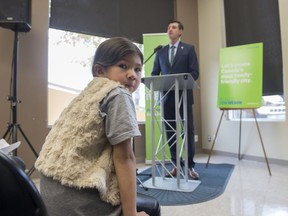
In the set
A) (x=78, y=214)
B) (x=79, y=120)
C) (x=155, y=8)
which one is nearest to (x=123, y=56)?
(x=79, y=120)

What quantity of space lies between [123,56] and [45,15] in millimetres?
2888

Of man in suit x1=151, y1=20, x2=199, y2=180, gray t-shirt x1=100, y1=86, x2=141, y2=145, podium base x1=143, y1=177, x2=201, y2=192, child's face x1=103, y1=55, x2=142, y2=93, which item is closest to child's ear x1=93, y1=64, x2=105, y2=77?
child's face x1=103, y1=55, x2=142, y2=93

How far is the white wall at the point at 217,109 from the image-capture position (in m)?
3.48

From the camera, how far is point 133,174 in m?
0.70

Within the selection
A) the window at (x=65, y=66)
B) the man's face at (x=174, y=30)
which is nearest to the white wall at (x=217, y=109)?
the man's face at (x=174, y=30)

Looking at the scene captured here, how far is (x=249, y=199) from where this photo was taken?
7.01 feet

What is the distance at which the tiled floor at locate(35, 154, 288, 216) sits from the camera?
1.89 meters

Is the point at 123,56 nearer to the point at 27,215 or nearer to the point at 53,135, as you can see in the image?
the point at 53,135

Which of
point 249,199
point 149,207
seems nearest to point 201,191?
point 249,199

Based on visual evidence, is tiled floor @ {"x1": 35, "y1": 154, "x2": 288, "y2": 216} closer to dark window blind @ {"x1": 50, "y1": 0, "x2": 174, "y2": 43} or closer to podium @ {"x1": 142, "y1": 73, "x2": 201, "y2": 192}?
podium @ {"x1": 142, "y1": 73, "x2": 201, "y2": 192}

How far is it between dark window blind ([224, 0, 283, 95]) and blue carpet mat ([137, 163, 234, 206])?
145 cm

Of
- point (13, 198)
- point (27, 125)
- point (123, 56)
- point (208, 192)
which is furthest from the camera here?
point (27, 125)

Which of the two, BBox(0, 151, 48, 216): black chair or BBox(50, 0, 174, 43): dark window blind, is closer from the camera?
BBox(0, 151, 48, 216): black chair

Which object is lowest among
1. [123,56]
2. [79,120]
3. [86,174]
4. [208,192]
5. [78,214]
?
[208,192]
